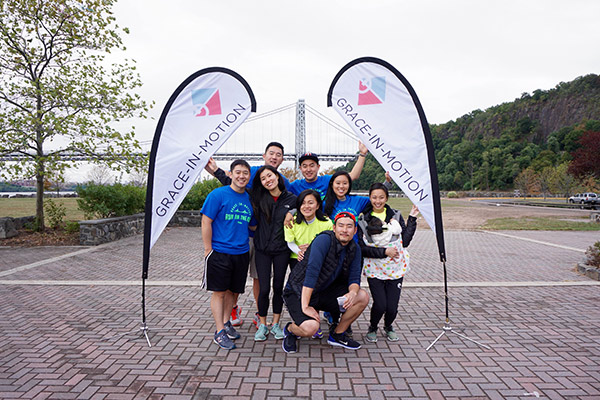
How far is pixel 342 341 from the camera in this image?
3.21 m

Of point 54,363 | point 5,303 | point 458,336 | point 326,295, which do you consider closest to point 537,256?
point 458,336

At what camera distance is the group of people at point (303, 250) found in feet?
10.00

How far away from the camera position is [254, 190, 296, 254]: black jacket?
3229mm

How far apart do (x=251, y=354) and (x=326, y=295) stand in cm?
85

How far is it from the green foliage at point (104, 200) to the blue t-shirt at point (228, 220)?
8268mm

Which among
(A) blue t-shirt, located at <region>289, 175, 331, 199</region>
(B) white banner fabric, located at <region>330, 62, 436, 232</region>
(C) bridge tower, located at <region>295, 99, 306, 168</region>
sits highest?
(C) bridge tower, located at <region>295, 99, 306, 168</region>

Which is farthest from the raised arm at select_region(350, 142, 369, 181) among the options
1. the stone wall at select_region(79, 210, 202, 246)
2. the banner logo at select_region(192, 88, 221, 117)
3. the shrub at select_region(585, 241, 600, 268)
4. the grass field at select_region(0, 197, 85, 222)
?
the grass field at select_region(0, 197, 85, 222)

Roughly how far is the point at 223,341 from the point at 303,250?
1116 millimetres

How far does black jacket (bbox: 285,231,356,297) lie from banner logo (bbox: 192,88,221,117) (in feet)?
5.62

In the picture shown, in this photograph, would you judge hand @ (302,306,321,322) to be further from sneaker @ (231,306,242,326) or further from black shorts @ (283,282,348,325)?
sneaker @ (231,306,242,326)

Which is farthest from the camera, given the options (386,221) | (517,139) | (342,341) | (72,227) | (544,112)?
(544,112)

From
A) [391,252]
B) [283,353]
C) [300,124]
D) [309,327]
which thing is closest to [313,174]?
[391,252]

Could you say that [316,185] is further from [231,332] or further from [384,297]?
[231,332]

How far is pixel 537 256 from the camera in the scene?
7.64m
